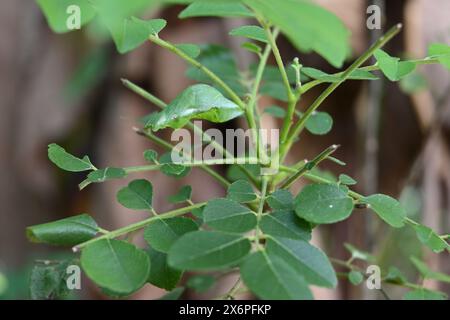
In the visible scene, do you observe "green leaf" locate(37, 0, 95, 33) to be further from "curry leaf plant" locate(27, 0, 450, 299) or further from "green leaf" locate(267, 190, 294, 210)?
"green leaf" locate(267, 190, 294, 210)

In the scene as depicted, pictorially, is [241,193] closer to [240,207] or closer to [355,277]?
[240,207]

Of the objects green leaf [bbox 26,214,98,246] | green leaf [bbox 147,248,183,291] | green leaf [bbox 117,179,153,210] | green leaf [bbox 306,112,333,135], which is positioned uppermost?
green leaf [bbox 306,112,333,135]

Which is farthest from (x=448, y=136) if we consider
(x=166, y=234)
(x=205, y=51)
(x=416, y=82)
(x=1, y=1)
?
(x=1, y=1)

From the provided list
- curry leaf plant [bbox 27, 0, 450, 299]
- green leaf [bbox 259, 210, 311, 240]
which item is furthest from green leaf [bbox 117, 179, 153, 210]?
green leaf [bbox 259, 210, 311, 240]

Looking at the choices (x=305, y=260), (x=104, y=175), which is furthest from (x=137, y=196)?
(x=305, y=260)

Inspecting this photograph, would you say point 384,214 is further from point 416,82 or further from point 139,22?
point 416,82

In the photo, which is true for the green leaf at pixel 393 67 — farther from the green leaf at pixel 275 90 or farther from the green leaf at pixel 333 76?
the green leaf at pixel 275 90
